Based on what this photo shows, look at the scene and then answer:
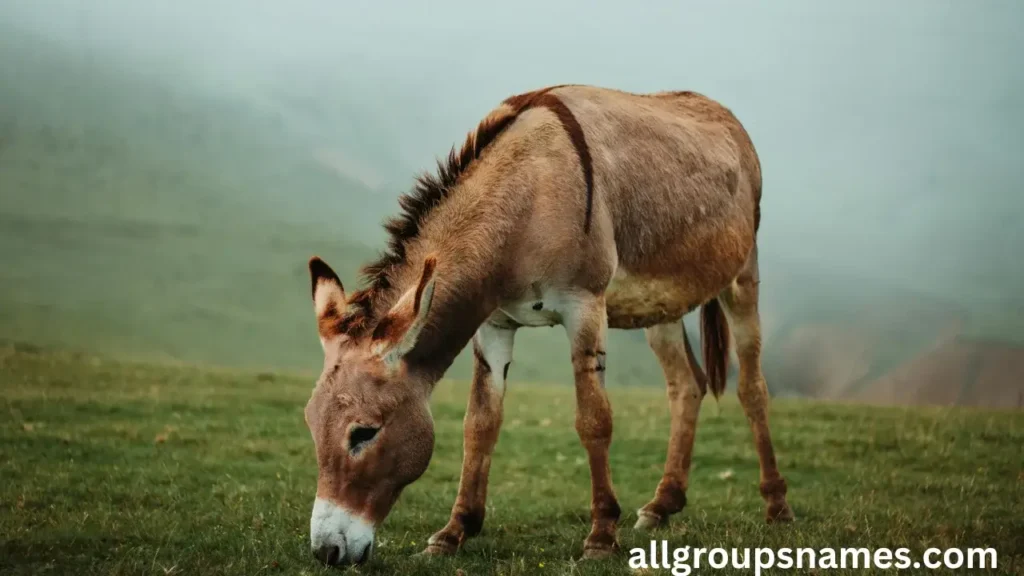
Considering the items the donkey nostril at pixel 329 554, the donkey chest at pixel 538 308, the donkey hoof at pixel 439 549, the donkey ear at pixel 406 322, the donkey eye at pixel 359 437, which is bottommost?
the donkey hoof at pixel 439 549

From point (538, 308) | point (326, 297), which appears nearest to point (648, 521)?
point (538, 308)

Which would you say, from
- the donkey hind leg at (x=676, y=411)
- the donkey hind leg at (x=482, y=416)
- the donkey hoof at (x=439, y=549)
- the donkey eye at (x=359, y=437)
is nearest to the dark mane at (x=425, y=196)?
the donkey eye at (x=359, y=437)

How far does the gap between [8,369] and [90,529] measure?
34.9 ft

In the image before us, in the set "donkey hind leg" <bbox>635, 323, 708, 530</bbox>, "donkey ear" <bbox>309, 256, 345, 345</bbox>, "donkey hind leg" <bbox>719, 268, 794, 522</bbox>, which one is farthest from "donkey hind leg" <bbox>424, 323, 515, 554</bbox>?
"donkey hind leg" <bbox>719, 268, 794, 522</bbox>

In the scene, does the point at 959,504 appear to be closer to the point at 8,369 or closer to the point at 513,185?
the point at 513,185

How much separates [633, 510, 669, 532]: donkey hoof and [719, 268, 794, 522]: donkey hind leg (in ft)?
3.90

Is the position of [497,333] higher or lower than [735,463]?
higher

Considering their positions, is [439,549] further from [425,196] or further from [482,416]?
[425,196]

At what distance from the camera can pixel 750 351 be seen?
9.20 meters

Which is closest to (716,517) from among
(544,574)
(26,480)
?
(544,574)

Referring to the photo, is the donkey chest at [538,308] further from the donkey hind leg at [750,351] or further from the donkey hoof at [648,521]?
the donkey hind leg at [750,351]

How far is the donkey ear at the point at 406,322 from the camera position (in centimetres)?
556

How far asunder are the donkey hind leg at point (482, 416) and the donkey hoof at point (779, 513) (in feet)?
9.32

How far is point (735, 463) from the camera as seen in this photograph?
12695 mm
